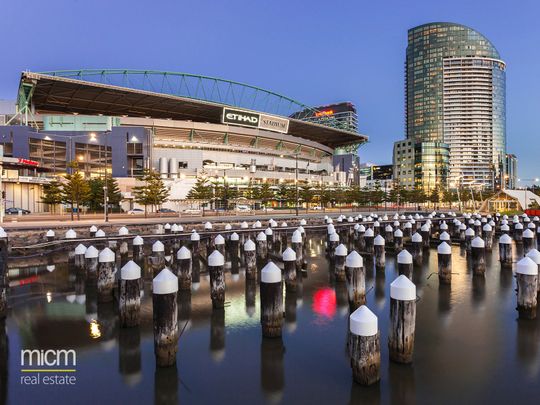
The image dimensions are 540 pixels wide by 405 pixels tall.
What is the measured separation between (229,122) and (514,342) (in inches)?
3447

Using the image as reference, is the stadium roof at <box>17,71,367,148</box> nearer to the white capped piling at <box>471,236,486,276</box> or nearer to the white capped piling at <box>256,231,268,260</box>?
the white capped piling at <box>256,231,268,260</box>

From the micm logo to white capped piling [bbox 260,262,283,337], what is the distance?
5.70 meters

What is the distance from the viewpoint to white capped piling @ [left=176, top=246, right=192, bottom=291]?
16344 millimetres

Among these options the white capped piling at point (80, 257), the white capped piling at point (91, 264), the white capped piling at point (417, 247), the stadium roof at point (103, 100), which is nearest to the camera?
the white capped piling at point (91, 264)

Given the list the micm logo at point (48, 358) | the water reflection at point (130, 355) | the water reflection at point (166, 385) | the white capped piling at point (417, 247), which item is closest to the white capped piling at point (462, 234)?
the white capped piling at point (417, 247)

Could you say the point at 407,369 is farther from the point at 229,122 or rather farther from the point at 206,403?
the point at 229,122

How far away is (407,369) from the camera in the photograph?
9266mm

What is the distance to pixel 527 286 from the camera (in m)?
12.9

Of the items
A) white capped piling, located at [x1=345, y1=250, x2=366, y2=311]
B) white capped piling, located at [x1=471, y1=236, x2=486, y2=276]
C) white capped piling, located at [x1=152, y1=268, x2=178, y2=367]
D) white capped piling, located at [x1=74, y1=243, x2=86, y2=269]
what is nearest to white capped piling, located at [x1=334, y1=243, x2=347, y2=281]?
white capped piling, located at [x1=345, y1=250, x2=366, y2=311]

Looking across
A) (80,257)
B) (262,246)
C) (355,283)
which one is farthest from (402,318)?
(80,257)

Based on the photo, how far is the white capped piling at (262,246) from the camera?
977 inches

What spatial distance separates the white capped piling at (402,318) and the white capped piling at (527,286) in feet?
20.7

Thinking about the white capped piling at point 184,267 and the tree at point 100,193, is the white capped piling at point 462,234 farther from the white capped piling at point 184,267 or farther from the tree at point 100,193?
the tree at point 100,193

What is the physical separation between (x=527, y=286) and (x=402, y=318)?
286 inches
